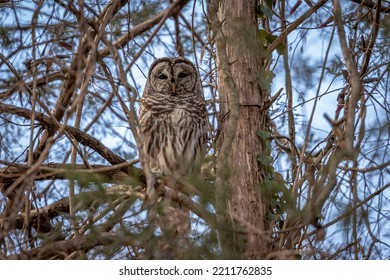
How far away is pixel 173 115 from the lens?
4.61 meters

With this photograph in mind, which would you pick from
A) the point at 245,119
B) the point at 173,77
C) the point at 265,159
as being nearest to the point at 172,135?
the point at 173,77

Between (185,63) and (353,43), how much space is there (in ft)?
4.58

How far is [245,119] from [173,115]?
3.22 feet

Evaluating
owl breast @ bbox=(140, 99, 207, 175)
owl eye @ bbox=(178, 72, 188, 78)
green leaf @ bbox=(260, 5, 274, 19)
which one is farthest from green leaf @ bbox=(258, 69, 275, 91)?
owl eye @ bbox=(178, 72, 188, 78)

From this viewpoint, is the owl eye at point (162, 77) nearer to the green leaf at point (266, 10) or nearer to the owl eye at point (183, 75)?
the owl eye at point (183, 75)

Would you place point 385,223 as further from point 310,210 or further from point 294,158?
point 310,210

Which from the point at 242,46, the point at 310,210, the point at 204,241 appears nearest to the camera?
the point at 310,210

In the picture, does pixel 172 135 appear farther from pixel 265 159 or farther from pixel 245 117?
pixel 265 159

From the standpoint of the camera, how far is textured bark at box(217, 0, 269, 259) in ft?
11.4

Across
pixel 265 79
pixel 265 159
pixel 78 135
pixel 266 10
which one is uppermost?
pixel 266 10

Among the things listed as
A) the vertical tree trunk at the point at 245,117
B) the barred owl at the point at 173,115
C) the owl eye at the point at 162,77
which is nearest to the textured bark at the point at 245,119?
the vertical tree trunk at the point at 245,117

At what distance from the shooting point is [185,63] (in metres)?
4.89

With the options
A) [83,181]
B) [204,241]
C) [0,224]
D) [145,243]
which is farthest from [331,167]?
[0,224]

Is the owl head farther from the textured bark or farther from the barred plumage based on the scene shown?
the textured bark
